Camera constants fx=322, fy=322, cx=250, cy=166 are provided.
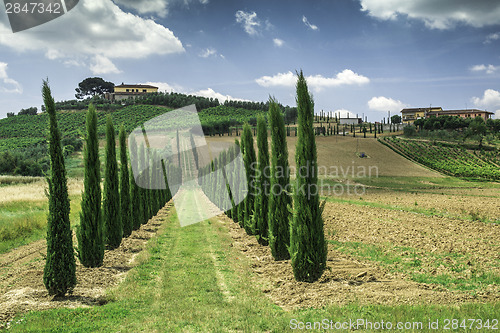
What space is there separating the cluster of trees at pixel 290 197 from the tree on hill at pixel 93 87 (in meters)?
153

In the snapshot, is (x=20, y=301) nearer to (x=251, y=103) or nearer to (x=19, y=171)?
(x=19, y=171)

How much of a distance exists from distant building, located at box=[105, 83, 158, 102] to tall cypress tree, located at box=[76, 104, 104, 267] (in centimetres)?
14752

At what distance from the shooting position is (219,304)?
21.1 ft

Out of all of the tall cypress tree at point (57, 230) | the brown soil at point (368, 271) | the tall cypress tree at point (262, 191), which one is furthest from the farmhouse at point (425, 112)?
the tall cypress tree at point (57, 230)

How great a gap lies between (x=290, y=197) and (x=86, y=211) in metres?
6.14

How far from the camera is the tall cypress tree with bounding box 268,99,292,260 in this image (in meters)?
9.83

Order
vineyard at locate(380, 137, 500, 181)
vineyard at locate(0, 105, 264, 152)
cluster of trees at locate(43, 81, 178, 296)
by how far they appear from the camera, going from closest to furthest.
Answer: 1. cluster of trees at locate(43, 81, 178, 296)
2. vineyard at locate(380, 137, 500, 181)
3. vineyard at locate(0, 105, 264, 152)

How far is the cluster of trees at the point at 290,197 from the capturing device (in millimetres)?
7605

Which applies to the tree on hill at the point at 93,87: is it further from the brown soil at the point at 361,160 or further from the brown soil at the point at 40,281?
the brown soil at the point at 40,281

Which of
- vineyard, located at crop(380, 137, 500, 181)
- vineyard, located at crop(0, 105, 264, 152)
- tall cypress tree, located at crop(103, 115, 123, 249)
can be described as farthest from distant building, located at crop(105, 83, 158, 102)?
tall cypress tree, located at crop(103, 115, 123, 249)

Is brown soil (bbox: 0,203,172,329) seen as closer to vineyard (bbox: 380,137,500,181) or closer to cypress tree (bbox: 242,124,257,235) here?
cypress tree (bbox: 242,124,257,235)

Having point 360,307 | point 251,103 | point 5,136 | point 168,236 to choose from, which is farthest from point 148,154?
point 251,103

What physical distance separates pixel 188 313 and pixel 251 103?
145 m

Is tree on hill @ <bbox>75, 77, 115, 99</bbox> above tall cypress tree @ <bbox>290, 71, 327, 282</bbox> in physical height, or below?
above
